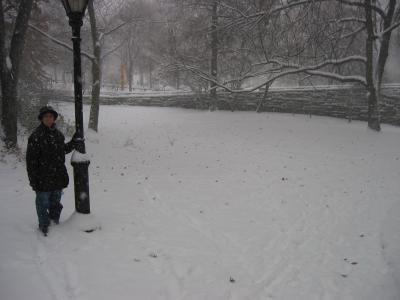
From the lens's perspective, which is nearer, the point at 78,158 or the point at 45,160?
the point at 45,160

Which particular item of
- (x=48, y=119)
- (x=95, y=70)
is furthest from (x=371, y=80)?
(x=48, y=119)

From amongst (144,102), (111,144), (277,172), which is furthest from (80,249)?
(144,102)

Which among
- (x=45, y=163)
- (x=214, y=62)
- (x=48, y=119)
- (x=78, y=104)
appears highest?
(x=214, y=62)

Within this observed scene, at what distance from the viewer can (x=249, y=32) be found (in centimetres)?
1447

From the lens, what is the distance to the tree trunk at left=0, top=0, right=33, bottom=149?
10.1 meters

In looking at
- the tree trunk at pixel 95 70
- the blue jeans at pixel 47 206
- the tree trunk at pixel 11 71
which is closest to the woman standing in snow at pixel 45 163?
the blue jeans at pixel 47 206

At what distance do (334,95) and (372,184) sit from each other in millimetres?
12524

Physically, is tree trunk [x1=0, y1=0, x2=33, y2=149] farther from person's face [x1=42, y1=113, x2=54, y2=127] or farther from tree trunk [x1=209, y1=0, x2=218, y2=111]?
tree trunk [x1=209, y1=0, x2=218, y2=111]

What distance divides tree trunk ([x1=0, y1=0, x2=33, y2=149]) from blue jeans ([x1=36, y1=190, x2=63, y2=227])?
566cm

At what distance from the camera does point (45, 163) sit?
516 cm

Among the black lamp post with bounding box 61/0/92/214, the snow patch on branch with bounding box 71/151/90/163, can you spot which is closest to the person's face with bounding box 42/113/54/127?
the black lamp post with bounding box 61/0/92/214

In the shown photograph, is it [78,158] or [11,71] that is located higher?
[11,71]

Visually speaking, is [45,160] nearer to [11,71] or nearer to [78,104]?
[78,104]

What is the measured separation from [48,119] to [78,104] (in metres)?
0.51
